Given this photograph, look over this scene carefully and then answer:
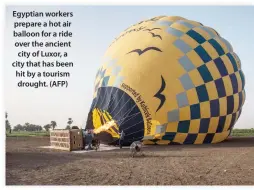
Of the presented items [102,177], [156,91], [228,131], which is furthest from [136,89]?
[102,177]

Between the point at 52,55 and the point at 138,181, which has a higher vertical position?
the point at 52,55

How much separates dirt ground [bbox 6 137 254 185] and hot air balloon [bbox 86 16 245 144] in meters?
1.09

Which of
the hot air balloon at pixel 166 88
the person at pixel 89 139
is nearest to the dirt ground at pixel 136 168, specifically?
the person at pixel 89 139

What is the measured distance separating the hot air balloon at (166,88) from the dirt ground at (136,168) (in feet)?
3.57

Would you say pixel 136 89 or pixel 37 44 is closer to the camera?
pixel 37 44

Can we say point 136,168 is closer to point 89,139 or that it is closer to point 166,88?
point 89,139

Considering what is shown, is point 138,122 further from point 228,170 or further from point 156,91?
point 228,170

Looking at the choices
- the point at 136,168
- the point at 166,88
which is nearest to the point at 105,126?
the point at 166,88

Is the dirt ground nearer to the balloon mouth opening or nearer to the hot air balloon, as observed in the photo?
the balloon mouth opening

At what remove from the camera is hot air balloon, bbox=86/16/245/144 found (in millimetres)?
12461

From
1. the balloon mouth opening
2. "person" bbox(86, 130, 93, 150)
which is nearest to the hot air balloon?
the balloon mouth opening

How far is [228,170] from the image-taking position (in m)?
8.59

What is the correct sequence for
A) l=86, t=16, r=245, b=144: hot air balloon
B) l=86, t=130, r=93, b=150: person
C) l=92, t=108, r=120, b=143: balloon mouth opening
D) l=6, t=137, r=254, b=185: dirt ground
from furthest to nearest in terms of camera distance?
l=92, t=108, r=120, b=143: balloon mouth opening < l=86, t=16, r=245, b=144: hot air balloon < l=86, t=130, r=93, b=150: person < l=6, t=137, r=254, b=185: dirt ground

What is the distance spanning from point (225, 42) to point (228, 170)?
706 cm
